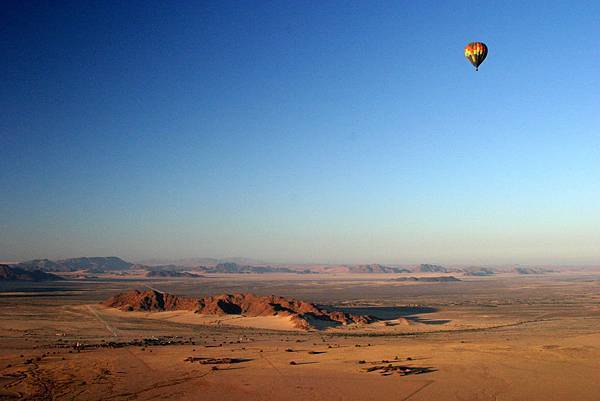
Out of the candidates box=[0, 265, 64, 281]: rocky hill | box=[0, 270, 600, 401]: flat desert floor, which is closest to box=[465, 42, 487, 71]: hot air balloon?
box=[0, 270, 600, 401]: flat desert floor

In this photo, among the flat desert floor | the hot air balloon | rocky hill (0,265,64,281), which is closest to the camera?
the flat desert floor

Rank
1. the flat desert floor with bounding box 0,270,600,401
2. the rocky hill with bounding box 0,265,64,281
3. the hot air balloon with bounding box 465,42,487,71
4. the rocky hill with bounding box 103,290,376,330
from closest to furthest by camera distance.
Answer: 1. the flat desert floor with bounding box 0,270,600,401
2. the hot air balloon with bounding box 465,42,487,71
3. the rocky hill with bounding box 103,290,376,330
4. the rocky hill with bounding box 0,265,64,281

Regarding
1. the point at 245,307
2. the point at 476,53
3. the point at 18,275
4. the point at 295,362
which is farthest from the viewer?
the point at 18,275

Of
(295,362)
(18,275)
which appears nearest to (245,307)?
(295,362)

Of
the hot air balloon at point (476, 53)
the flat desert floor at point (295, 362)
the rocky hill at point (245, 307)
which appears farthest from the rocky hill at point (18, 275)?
the hot air balloon at point (476, 53)

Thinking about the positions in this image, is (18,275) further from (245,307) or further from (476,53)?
(476,53)

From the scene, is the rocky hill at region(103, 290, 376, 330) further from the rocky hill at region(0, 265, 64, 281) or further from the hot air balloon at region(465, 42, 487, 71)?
the rocky hill at region(0, 265, 64, 281)
